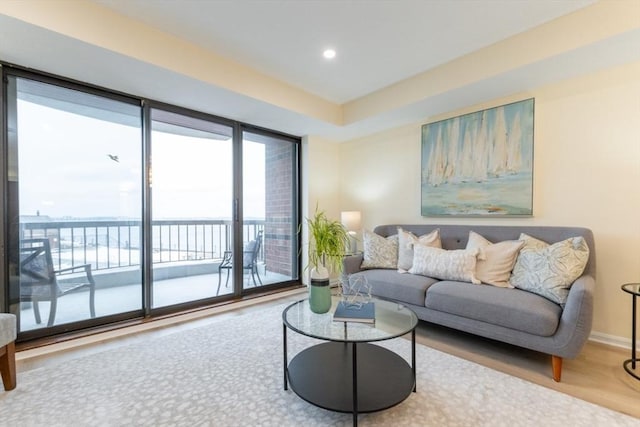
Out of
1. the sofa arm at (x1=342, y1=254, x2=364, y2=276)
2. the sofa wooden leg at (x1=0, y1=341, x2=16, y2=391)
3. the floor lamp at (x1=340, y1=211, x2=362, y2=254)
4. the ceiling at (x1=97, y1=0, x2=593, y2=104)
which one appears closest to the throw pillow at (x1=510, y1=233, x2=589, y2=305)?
the sofa arm at (x1=342, y1=254, x2=364, y2=276)

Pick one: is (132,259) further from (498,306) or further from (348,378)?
(498,306)

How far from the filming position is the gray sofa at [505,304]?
183 centimetres

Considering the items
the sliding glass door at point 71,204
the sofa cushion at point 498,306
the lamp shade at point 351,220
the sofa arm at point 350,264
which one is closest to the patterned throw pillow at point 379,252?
the sofa arm at point 350,264

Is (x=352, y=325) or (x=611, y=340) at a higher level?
(x=352, y=325)

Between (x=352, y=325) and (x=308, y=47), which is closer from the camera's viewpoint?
(x=352, y=325)

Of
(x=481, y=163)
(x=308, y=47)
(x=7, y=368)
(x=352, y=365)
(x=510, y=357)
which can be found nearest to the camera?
(x=352, y=365)

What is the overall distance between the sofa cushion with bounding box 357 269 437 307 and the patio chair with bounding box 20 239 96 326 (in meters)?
2.87

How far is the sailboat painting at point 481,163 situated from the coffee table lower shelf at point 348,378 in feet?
6.68

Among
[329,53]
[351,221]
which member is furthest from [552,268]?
[329,53]

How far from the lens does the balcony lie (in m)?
2.62

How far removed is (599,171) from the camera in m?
2.47

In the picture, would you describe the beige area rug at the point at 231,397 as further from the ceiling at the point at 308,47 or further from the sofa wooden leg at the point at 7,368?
the ceiling at the point at 308,47

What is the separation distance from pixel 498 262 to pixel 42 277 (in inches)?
159

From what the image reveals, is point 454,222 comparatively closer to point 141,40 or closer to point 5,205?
point 141,40
